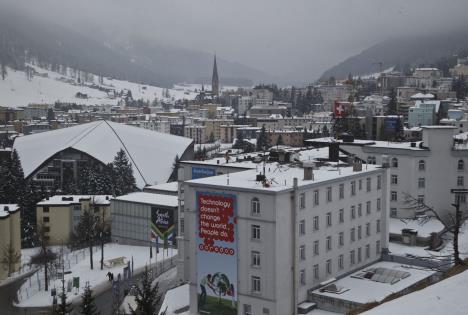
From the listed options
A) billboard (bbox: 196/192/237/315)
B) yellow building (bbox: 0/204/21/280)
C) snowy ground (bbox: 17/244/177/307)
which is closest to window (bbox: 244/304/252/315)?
billboard (bbox: 196/192/237/315)

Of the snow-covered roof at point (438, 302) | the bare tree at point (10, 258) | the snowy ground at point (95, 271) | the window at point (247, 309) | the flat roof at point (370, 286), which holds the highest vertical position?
the snow-covered roof at point (438, 302)

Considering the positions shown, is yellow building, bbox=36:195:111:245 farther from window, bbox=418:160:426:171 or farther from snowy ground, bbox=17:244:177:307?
window, bbox=418:160:426:171

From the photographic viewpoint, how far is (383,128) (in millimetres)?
61875

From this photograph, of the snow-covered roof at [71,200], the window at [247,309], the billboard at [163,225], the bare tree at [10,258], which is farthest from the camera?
the snow-covered roof at [71,200]

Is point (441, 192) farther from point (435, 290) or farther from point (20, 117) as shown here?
point (20, 117)

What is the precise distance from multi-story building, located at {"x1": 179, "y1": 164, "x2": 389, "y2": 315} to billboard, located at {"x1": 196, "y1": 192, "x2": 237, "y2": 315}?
1.1 inches

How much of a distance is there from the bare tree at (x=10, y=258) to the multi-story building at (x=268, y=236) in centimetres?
1095

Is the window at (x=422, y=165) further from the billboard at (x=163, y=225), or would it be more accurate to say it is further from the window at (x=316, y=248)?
the billboard at (x=163, y=225)

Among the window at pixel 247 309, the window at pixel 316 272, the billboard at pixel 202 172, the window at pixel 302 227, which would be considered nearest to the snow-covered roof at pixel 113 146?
the billboard at pixel 202 172

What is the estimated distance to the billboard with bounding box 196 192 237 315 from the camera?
18016mm

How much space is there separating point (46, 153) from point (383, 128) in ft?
104

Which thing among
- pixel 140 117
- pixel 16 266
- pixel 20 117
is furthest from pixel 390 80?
pixel 16 266

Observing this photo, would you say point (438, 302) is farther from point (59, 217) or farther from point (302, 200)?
point (59, 217)

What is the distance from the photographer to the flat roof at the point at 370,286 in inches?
702
